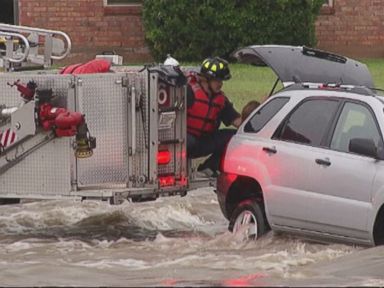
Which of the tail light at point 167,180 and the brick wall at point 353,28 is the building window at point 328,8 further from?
the tail light at point 167,180

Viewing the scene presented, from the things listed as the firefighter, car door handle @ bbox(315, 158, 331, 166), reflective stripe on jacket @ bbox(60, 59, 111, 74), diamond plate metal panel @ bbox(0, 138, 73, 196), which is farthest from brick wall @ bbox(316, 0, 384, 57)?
car door handle @ bbox(315, 158, 331, 166)

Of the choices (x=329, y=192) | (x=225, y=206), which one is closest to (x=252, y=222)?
(x=225, y=206)

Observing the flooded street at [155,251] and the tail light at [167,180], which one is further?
the tail light at [167,180]

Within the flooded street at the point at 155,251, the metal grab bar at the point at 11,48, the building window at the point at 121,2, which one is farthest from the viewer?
the building window at the point at 121,2

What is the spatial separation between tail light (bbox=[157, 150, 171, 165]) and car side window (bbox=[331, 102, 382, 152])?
80.9 inches

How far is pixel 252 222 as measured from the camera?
11406 millimetres

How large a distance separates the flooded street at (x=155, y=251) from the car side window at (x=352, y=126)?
0.91 m

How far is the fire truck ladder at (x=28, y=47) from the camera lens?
1342cm

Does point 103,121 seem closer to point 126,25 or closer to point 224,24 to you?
point 224,24

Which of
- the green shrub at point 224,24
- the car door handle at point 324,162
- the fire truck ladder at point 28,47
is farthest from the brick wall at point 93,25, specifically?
the car door handle at point 324,162

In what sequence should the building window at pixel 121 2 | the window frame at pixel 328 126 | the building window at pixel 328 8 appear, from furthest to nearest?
the building window at pixel 328 8 < the building window at pixel 121 2 < the window frame at pixel 328 126

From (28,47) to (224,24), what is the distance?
12.6 m

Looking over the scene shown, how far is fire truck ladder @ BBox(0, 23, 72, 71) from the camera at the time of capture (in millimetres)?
13422

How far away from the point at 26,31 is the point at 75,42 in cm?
1390
